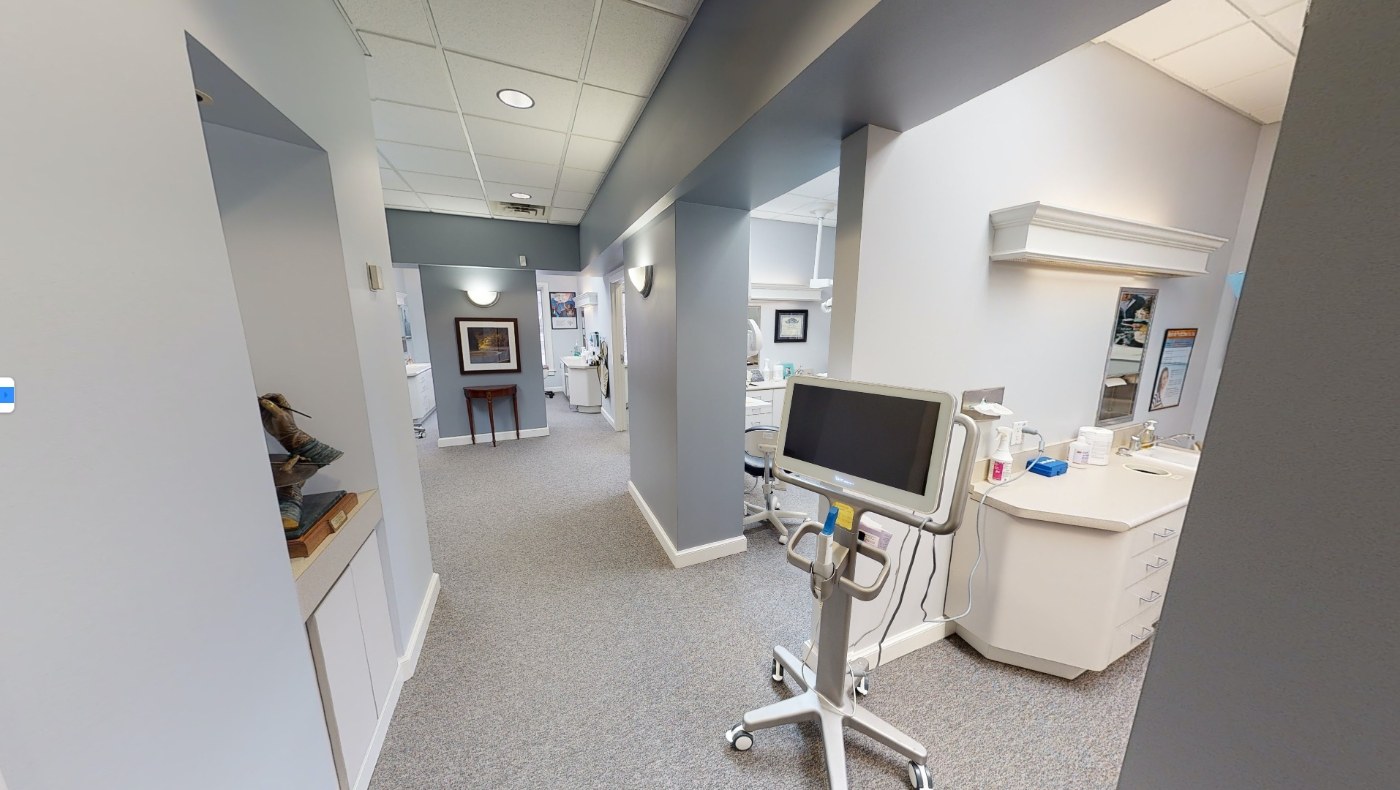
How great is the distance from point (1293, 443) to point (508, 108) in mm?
2892

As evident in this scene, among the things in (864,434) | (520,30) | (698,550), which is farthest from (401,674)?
(520,30)

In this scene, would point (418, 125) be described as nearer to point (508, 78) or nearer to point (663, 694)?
point (508, 78)

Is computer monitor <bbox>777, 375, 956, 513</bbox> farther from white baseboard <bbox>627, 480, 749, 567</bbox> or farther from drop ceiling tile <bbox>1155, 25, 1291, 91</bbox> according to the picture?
drop ceiling tile <bbox>1155, 25, 1291, 91</bbox>

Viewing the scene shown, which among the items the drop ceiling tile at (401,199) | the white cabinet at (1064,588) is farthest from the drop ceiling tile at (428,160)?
the white cabinet at (1064,588)

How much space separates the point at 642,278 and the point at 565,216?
217 centimetres

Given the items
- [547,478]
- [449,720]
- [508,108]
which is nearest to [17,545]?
[449,720]

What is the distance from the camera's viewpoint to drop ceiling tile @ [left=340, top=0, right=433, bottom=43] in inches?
57.9

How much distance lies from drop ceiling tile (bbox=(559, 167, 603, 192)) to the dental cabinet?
128 inches

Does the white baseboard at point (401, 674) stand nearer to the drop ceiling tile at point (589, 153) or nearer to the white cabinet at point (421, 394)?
the drop ceiling tile at point (589, 153)

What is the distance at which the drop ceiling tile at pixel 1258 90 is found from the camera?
6.09 ft

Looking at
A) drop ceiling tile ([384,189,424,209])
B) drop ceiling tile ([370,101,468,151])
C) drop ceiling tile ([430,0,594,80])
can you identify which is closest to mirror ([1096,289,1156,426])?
drop ceiling tile ([430,0,594,80])

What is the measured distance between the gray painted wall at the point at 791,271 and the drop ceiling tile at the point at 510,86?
2650 millimetres

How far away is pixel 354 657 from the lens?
4.42ft

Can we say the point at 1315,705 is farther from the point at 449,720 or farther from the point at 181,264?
the point at 449,720
